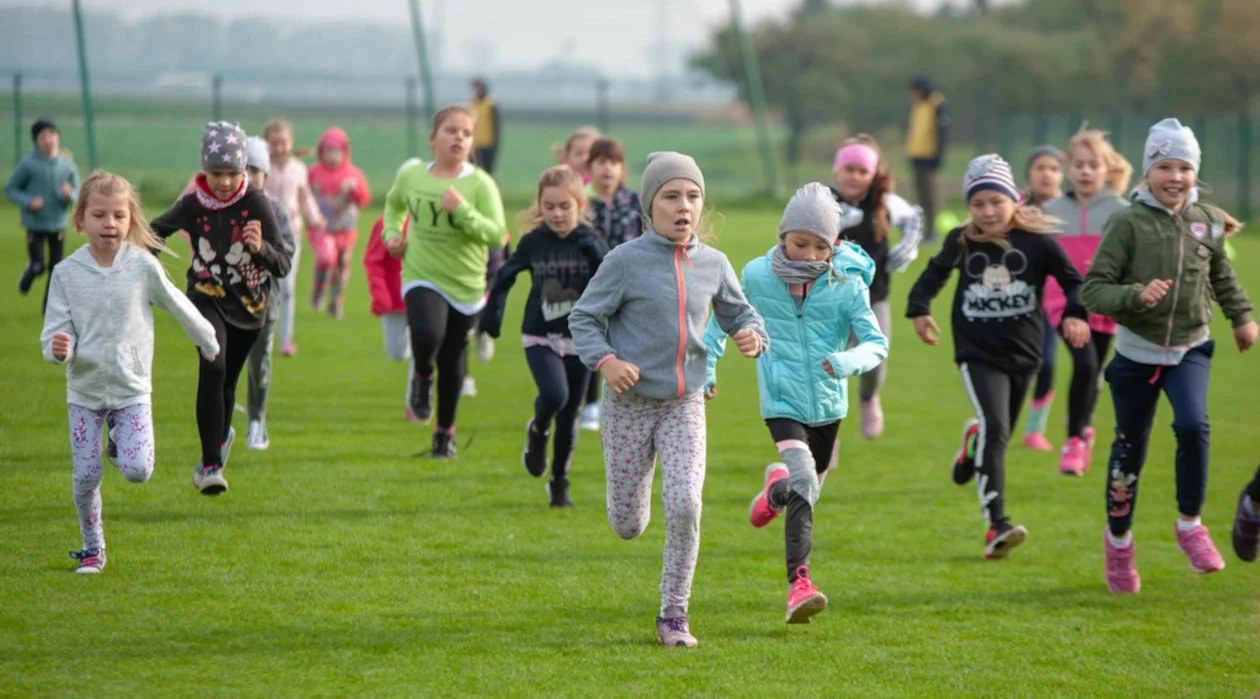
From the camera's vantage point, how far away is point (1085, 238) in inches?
420

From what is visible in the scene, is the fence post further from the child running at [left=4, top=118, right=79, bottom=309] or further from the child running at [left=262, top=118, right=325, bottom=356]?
the child running at [left=262, top=118, right=325, bottom=356]

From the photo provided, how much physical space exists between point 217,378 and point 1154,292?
183 inches

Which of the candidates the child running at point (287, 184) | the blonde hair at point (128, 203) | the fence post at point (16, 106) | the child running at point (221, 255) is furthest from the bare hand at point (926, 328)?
the fence post at point (16, 106)

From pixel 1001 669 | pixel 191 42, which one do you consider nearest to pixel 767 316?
pixel 1001 669

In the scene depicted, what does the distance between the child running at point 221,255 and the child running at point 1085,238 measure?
5176 mm

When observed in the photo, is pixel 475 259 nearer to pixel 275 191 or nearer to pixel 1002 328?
pixel 1002 328

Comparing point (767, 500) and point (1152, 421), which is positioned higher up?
point (1152, 421)

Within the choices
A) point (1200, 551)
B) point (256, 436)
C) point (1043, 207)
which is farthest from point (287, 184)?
point (1200, 551)

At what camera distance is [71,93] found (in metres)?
30.2

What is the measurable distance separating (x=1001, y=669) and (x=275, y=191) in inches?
354

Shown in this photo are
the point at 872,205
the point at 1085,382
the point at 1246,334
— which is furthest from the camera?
the point at 1085,382

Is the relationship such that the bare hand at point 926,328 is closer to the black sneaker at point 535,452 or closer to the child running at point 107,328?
the black sneaker at point 535,452

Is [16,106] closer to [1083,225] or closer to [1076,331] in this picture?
[1083,225]

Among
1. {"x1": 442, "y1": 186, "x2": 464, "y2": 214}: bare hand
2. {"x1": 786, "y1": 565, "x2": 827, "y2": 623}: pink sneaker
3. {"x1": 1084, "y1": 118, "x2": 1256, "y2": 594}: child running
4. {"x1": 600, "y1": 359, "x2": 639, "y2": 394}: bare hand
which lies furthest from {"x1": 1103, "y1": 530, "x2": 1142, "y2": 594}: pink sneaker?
{"x1": 442, "y1": 186, "x2": 464, "y2": 214}: bare hand
